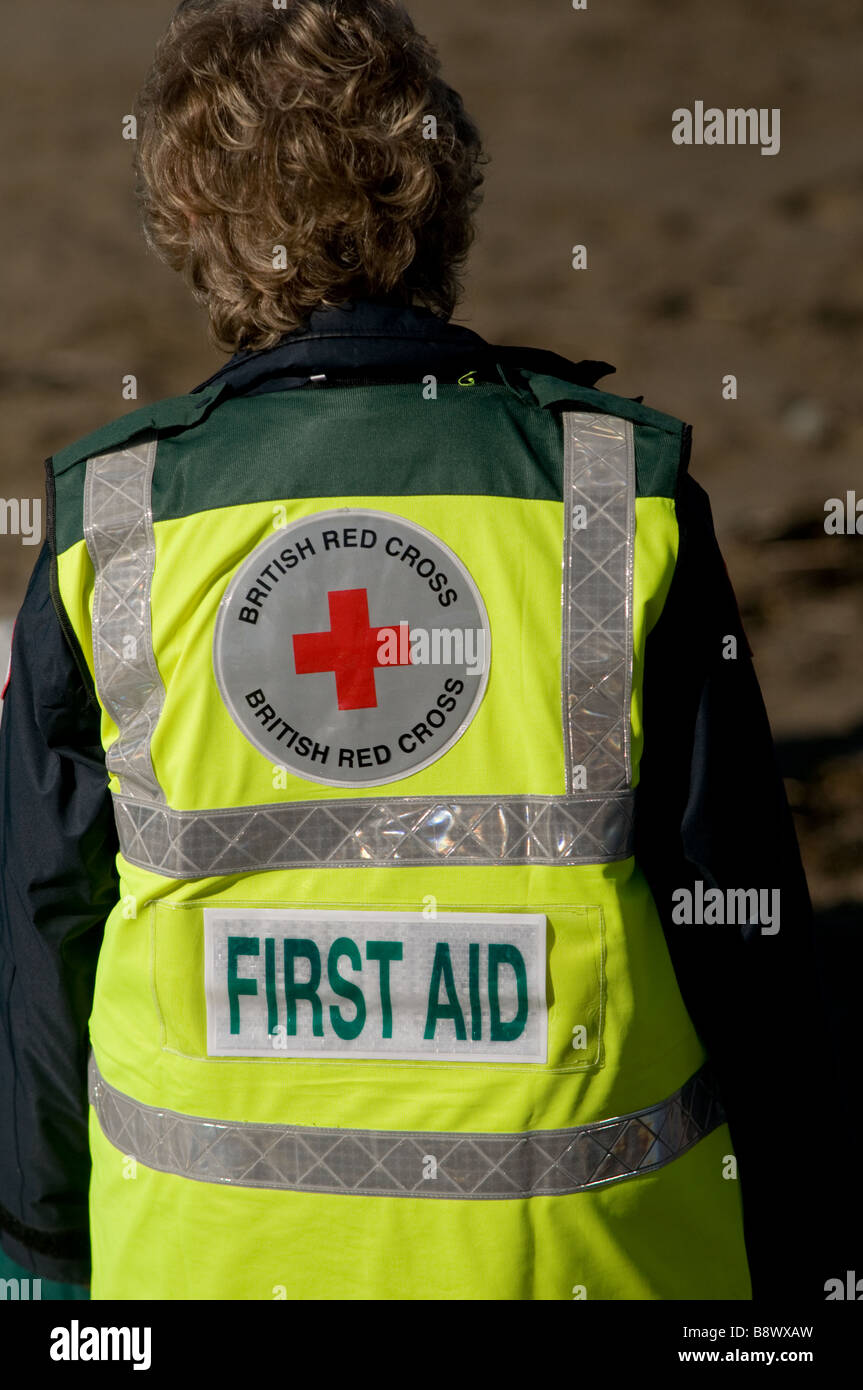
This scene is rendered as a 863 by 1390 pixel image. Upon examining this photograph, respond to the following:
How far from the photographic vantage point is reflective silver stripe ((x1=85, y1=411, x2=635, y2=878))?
1286 millimetres

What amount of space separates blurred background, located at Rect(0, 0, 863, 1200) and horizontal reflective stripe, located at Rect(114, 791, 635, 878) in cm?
223

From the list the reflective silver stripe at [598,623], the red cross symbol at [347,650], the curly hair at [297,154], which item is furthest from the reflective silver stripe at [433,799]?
the curly hair at [297,154]

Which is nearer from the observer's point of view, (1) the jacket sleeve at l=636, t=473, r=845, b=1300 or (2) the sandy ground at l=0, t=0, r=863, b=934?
(1) the jacket sleeve at l=636, t=473, r=845, b=1300

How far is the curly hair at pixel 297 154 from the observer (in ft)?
4.38

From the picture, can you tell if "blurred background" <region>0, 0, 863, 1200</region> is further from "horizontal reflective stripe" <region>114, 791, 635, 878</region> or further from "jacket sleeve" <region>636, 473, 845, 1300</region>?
"horizontal reflective stripe" <region>114, 791, 635, 878</region>

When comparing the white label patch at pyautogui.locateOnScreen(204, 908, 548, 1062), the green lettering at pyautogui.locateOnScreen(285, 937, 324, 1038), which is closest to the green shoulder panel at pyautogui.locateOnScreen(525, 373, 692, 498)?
the white label patch at pyautogui.locateOnScreen(204, 908, 548, 1062)

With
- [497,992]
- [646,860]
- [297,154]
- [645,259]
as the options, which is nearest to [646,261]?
[645,259]

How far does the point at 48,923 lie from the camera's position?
144 cm

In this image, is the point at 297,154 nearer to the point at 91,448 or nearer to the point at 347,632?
the point at 91,448

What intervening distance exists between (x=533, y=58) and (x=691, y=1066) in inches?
290

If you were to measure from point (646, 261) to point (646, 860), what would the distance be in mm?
5599

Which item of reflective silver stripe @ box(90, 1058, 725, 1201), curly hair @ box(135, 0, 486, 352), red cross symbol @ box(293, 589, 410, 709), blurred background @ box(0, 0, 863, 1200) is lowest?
reflective silver stripe @ box(90, 1058, 725, 1201)

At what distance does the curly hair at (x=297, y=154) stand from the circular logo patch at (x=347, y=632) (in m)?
0.24

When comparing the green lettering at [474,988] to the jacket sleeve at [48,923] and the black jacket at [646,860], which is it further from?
the jacket sleeve at [48,923]
